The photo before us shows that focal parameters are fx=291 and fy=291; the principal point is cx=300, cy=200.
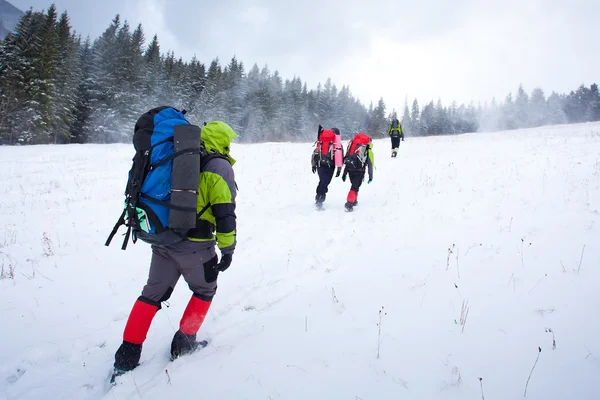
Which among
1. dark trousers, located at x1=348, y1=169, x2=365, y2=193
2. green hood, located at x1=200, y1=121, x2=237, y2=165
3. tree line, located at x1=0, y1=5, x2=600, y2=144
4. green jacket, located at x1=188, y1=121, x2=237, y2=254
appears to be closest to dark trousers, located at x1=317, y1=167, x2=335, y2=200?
dark trousers, located at x1=348, y1=169, x2=365, y2=193

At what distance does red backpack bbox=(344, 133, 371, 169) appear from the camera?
805 centimetres

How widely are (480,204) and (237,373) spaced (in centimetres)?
625

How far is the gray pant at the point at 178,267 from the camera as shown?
2713 millimetres

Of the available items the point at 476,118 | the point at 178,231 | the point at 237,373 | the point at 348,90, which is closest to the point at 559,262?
the point at 237,373

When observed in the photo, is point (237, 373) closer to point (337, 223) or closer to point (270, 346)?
point (270, 346)

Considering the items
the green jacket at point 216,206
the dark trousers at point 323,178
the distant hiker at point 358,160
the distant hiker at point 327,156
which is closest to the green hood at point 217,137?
the green jacket at point 216,206

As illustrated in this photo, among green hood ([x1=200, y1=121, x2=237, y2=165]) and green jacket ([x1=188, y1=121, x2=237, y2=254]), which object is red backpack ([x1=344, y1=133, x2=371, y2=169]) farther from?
green jacket ([x1=188, y1=121, x2=237, y2=254])

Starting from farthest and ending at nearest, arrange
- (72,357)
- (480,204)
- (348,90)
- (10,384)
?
(348,90)
(480,204)
(72,357)
(10,384)

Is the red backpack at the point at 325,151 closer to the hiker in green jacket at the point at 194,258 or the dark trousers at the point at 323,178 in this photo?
the dark trousers at the point at 323,178

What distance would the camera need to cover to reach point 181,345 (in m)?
2.89

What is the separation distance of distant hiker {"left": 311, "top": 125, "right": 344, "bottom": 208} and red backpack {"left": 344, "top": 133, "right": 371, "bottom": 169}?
12.0 inches

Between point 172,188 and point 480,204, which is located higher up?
point 172,188

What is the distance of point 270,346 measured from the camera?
9.43 ft

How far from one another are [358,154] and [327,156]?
34.2 inches
